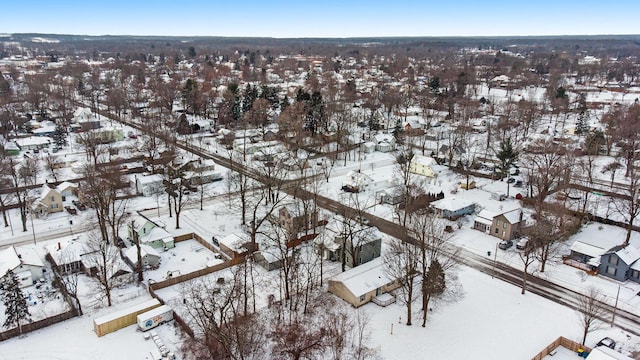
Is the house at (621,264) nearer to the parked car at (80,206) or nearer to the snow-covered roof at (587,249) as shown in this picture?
the snow-covered roof at (587,249)

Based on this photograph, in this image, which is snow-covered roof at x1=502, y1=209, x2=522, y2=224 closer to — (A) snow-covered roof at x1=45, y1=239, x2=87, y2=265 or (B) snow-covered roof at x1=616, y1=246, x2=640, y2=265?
(B) snow-covered roof at x1=616, y1=246, x2=640, y2=265

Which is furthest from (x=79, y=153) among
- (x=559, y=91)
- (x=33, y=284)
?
(x=559, y=91)

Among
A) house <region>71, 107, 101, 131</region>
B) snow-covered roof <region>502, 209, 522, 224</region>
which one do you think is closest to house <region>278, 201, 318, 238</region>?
snow-covered roof <region>502, 209, 522, 224</region>

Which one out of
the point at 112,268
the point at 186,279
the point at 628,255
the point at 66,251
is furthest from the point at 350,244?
the point at 66,251

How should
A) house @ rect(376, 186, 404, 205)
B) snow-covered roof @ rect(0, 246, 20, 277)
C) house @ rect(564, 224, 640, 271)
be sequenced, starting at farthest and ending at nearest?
house @ rect(376, 186, 404, 205)
house @ rect(564, 224, 640, 271)
snow-covered roof @ rect(0, 246, 20, 277)

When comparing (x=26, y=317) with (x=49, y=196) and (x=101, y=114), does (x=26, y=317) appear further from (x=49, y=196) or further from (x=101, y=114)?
(x=101, y=114)
